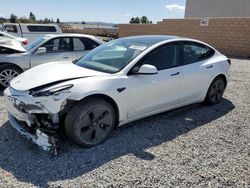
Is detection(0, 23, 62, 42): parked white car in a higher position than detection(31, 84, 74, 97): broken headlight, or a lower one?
higher

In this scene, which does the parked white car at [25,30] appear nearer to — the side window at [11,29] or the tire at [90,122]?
the side window at [11,29]

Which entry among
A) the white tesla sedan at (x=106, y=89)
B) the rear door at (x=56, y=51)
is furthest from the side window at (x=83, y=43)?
the white tesla sedan at (x=106, y=89)

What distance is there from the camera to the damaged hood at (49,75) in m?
3.67

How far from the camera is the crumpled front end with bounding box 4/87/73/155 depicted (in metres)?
3.39

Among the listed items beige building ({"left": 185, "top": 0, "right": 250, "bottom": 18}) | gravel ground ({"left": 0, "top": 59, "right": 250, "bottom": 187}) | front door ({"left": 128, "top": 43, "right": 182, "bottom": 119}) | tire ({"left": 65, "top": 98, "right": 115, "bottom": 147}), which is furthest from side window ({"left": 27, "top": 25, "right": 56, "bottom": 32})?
beige building ({"left": 185, "top": 0, "right": 250, "bottom": 18})

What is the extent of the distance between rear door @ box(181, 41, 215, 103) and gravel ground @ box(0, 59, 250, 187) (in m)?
0.53

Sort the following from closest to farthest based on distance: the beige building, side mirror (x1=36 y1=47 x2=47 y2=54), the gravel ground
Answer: the gravel ground, side mirror (x1=36 y1=47 x2=47 y2=54), the beige building

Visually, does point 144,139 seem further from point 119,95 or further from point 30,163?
point 30,163

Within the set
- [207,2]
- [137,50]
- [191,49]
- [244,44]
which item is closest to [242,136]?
[191,49]

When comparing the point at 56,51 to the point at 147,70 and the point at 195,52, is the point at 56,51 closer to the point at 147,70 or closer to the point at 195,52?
the point at 195,52

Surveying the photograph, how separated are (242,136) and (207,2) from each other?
→ 2595 cm

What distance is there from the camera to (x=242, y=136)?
433 centimetres

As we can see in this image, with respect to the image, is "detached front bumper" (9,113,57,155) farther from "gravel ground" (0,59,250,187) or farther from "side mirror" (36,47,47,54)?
"side mirror" (36,47,47,54)

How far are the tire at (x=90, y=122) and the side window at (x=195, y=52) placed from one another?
1831 millimetres
